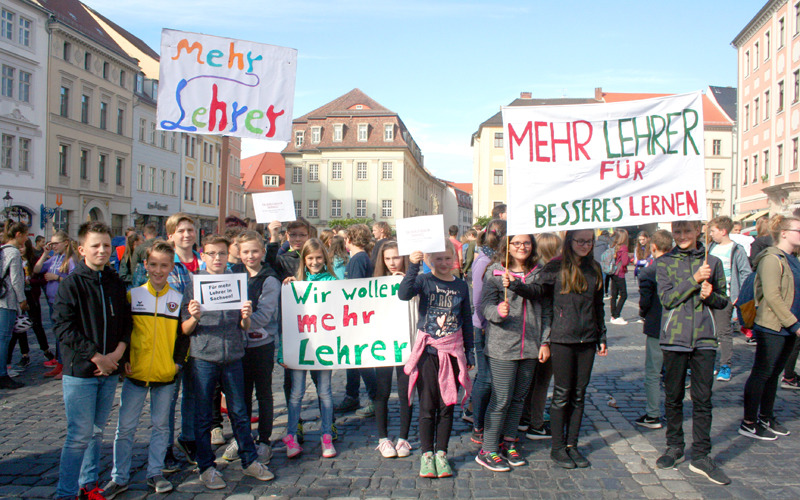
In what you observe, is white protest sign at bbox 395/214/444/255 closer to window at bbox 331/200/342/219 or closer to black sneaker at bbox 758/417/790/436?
black sneaker at bbox 758/417/790/436

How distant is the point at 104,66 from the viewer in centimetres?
4034

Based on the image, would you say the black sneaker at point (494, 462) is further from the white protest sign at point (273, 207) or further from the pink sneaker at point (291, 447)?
the white protest sign at point (273, 207)

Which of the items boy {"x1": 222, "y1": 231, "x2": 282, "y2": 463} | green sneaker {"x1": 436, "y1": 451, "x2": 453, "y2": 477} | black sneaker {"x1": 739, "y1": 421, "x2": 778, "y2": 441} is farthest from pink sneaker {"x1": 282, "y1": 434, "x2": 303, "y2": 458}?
black sneaker {"x1": 739, "y1": 421, "x2": 778, "y2": 441}

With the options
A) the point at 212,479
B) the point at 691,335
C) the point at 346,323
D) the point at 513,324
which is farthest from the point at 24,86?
the point at 691,335

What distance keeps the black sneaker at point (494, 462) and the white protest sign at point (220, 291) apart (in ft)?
7.04

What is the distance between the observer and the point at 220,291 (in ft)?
13.9

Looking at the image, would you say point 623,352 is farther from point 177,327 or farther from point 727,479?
point 177,327

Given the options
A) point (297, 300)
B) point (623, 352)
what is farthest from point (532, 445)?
point (623, 352)

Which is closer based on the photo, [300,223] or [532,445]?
[532,445]

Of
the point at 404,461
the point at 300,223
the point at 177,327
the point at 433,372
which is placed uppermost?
the point at 300,223

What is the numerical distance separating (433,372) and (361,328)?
988 mm

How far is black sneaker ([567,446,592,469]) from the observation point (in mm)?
4707

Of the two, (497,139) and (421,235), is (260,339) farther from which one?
(497,139)

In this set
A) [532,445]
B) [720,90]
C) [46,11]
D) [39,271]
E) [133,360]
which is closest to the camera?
[133,360]
